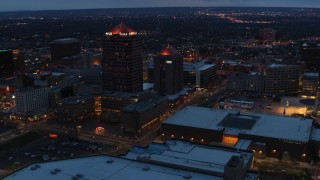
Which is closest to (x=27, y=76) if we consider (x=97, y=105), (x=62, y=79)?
(x=62, y=79)

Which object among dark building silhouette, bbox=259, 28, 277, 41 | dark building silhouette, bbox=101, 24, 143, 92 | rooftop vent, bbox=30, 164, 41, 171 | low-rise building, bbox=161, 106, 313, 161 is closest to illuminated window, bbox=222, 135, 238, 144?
low-rise building, bbox=161, 106, 313, 161

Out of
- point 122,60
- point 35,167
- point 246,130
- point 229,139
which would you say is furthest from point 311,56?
point 35,167

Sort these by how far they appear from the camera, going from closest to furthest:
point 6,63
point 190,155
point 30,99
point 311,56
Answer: point 190,155
point 30,99
point 6,63
point 311,56

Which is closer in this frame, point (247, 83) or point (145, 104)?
point (145, 104)

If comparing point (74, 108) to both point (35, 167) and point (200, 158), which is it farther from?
point (200, 158)

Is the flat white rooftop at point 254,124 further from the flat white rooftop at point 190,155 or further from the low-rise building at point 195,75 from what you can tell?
the low-rise building at point 195,75

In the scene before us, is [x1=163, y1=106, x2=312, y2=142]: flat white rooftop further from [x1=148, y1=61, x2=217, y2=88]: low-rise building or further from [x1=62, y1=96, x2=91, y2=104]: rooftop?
[x1=148, y1=61, x2=217, y2=88]: low-rise building

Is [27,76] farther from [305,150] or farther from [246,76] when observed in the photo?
[305,150]
